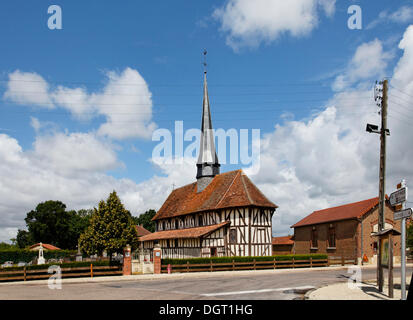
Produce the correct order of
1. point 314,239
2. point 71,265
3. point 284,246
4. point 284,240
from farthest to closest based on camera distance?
1. point 284,240
2. point 284,246
3. point 314,239
4. point 71,265

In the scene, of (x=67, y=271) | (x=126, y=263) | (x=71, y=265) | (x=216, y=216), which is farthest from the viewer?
(x=216, y=216)

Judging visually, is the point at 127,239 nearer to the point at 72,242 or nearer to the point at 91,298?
the point at 91,298

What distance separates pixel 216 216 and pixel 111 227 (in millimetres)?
11321

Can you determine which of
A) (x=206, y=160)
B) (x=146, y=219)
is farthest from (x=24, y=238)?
(x=206, y=160)

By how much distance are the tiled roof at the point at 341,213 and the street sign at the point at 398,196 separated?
25.2 meters

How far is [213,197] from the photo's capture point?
40.8 metres

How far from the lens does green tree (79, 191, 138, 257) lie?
31.7 meters

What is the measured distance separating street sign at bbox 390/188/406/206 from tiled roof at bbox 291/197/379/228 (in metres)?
25.2

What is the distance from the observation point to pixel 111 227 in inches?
1252

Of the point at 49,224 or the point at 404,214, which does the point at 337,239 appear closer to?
the point at 404,214

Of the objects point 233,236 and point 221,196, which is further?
point 221,196

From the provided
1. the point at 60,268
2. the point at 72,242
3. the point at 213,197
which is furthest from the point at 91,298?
the point at 72,242

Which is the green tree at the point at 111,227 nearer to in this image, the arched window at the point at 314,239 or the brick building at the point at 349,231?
the brick building at the point at 349,231
